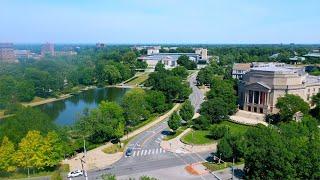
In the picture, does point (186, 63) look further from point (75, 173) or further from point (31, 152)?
point (31, 152)

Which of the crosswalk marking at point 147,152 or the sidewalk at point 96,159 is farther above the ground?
the crosswalk marking at point 147,152

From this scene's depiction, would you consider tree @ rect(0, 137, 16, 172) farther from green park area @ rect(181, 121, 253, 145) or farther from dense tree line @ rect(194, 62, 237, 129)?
dense tree line @ rect(194, 62, 237, 129)

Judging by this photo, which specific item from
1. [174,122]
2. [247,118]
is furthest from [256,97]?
[174,122]

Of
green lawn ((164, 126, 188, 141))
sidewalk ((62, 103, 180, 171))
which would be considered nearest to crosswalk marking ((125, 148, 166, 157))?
sidewalk ((62, 103, 180, 171))

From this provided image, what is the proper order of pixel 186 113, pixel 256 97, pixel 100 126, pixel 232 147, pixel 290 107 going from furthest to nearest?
1. pixel 256 97
2. pixel 186 113
3. pixel 290 107
4. pixel 100 126
5. pixel 232 147

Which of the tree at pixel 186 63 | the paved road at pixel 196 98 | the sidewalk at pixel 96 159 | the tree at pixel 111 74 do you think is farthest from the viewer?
the tree at pixel 186 63

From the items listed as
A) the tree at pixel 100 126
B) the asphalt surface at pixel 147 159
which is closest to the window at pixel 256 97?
the asphalt surface at pixel 147 159

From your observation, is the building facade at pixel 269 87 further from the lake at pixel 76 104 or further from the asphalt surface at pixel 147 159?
the lake at pixel 76 104
